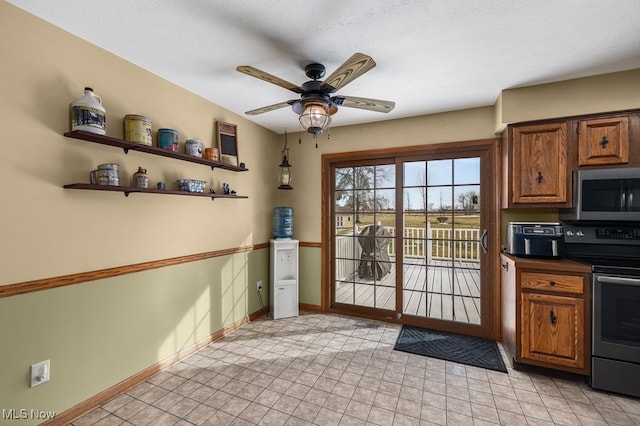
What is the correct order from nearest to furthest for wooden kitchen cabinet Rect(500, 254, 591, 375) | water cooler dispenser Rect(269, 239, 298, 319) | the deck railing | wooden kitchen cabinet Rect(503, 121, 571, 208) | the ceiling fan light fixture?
1. the ceiling fan light fixture
2. wooden kitchen cabinet Rect(500, 254, 591, 375)
3. wooden kitchen cabinet Rect(503, 121, 571, 208)
4. the deck railing
5. water cooler dispenser Rect(269, 239, 298, 319)

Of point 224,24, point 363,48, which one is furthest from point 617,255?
point 224,24

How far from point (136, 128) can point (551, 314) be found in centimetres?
363

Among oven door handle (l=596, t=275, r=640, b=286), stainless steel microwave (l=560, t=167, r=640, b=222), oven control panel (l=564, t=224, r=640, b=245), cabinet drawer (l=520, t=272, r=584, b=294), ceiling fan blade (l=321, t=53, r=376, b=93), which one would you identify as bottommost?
cabinet drawer (l=520, t=272, r=584, b=294)

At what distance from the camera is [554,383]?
231cm

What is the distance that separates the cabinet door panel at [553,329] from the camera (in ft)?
7.49

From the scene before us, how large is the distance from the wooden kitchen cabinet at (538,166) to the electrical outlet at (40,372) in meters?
3.81

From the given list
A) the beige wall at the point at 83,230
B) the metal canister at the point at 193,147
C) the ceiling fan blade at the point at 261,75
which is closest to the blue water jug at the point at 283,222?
the beige wall at the point at 83,230

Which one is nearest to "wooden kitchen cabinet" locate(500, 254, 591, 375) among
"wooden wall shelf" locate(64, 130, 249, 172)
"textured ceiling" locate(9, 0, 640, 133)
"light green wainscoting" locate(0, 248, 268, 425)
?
"textured ceiling" locate(9, 0, 640, 133)

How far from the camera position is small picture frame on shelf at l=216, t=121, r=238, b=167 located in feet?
10.2

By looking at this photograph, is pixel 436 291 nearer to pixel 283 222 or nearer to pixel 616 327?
pixel 616 327

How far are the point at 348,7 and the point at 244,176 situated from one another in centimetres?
229

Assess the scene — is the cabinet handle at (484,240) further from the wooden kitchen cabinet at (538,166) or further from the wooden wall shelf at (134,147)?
the wooden wall shelf at (134,147)

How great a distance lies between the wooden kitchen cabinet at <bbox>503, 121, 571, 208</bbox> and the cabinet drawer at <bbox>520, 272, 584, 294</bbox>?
65cm

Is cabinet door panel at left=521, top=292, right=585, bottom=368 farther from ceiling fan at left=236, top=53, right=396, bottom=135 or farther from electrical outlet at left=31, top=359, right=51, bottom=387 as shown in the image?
electrical outlet at left=31, top=359, right=51, bottom=387
